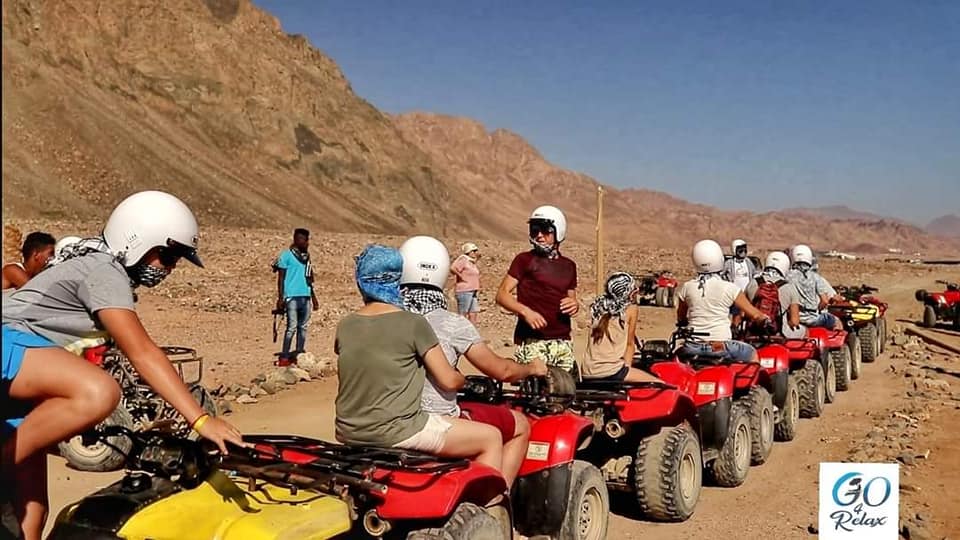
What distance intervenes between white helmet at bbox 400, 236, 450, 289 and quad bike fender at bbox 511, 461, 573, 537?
127cm

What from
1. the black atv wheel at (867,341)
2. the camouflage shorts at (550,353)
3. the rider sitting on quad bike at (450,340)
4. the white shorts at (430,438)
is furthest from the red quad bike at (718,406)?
the black atv wheel at (867,341)

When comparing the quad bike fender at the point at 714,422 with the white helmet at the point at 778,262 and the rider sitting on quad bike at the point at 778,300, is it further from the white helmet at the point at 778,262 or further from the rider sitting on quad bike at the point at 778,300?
the white helmet at the point at 778,262

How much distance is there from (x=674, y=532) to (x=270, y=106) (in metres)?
64.9

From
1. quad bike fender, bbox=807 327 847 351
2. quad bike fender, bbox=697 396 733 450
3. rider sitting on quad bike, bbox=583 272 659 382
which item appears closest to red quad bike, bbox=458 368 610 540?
rider sitting on quad bike, bbox=583 272 659 382

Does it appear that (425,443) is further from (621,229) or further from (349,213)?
(621,229)

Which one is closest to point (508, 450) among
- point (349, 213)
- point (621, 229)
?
point (349, 213)

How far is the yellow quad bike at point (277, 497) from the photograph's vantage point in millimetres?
3568

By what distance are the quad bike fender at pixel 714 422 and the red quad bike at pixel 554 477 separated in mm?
2114

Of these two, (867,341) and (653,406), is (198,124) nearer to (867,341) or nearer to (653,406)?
(867,341)

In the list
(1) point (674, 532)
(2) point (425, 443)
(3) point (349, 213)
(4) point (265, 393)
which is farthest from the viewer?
(3) point (349, 213)

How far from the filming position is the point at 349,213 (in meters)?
67.5

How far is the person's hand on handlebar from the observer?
11.9ft

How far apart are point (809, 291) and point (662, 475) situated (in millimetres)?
7059

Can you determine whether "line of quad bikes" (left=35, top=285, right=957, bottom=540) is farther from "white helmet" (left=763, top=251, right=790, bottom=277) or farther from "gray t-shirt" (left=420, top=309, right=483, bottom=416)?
"white helmet" (left=763, top=251, right=790, bottom=277)
